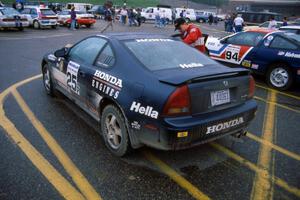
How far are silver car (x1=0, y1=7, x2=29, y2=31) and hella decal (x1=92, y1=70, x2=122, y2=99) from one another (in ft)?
56.7

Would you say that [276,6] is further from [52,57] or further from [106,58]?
[106,58]

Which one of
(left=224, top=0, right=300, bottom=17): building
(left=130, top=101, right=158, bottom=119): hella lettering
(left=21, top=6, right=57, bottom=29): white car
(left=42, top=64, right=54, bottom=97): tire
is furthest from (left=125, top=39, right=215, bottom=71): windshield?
(left=224, top=0, right=300, bottom=17): building

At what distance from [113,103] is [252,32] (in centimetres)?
570

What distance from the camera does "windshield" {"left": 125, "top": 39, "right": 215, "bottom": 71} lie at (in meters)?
3.80

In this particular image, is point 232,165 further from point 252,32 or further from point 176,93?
point 252,32

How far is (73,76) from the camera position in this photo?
4734mm

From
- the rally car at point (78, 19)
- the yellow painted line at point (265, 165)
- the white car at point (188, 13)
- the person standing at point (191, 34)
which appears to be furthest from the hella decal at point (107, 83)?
the white car at point (188, 13)

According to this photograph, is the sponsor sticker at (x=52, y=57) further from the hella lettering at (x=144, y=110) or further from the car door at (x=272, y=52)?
the car door at (x=272, y=52)

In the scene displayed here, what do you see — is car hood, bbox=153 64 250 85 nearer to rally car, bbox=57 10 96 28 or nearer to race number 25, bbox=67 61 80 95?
race number 25, bbox=67 61 80 95

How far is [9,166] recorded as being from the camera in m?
3.57

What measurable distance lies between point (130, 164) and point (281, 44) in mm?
5472

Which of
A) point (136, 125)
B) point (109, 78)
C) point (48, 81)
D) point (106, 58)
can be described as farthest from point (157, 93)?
point (48, 81)

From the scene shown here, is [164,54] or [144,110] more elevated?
[164,54]

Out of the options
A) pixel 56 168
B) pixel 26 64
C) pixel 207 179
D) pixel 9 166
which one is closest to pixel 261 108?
pixel 207 179
